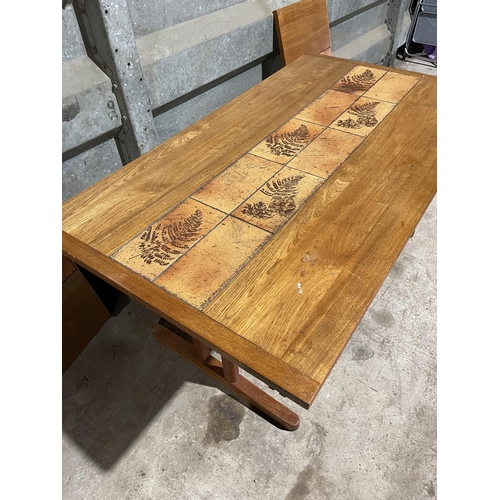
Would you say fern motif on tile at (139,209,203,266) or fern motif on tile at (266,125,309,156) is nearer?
fern motif on tile at (139,209,203,266)

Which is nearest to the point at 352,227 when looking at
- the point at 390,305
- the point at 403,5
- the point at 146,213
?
the point at 146,213

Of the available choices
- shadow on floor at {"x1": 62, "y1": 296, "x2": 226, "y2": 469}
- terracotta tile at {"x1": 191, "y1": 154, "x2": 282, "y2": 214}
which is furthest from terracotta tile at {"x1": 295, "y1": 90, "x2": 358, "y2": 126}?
shadow on floor at {"x1": 62, "y1": 296, "x2": 226, "y2": 469}

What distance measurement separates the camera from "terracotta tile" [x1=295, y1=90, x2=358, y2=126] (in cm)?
183

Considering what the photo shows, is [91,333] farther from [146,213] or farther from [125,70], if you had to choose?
[125,70]

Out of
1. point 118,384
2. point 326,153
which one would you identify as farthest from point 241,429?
point 326,153

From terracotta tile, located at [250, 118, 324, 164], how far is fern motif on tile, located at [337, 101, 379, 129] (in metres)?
0.14

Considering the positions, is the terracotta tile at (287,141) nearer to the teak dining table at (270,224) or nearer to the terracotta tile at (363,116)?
the teak dining table at (270,224)

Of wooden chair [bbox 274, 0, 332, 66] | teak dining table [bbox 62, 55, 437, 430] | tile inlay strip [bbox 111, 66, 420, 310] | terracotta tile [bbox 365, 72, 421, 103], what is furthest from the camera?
wooden chair [bbox 274, 0, 332, 66]

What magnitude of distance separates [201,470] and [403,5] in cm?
506

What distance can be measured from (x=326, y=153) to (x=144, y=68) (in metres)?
1.05

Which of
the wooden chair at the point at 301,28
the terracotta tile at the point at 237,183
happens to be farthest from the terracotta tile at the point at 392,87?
the terracotta tile at the point at 237,183

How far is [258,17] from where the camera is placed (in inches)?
96.0

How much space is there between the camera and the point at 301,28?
2.69 meters

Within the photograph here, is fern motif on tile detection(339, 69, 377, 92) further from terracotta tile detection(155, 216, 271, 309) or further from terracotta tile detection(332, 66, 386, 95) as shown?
terracotta tile detection(155, 216, 271, 309)
